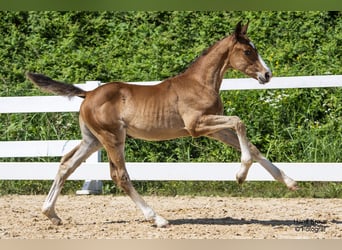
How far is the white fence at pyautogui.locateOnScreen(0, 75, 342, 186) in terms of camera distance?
687 centimetres

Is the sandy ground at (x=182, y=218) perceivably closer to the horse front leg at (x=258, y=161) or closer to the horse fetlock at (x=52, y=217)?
the horse fetlock at (x=52, y=217)

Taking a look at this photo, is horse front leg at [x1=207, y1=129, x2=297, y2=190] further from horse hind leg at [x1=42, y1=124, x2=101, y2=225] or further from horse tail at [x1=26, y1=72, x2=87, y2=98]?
horse tail at [x1=26, y1=72, x2=87, y2=98]

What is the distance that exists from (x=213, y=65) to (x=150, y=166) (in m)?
2.29

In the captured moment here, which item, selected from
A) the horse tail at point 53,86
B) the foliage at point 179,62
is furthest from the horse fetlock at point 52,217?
the foliage at point 179,62

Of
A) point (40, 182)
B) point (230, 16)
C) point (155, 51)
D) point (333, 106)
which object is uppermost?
point (230, 16)

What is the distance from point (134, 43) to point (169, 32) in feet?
2.53

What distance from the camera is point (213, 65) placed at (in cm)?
544

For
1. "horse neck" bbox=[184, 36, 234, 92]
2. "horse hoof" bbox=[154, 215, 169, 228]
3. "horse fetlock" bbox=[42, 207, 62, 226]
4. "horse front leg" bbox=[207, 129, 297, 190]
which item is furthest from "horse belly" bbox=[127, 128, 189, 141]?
"horse fetlock" bbox=[42, 207, 62, 226]

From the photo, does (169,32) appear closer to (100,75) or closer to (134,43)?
(134,43)

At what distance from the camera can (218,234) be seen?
184 inches

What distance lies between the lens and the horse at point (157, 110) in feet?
17.1

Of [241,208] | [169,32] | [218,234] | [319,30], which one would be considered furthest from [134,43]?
[218,234]

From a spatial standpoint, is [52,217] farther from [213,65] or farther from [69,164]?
[213,65]

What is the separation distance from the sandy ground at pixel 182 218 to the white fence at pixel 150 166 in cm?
30
